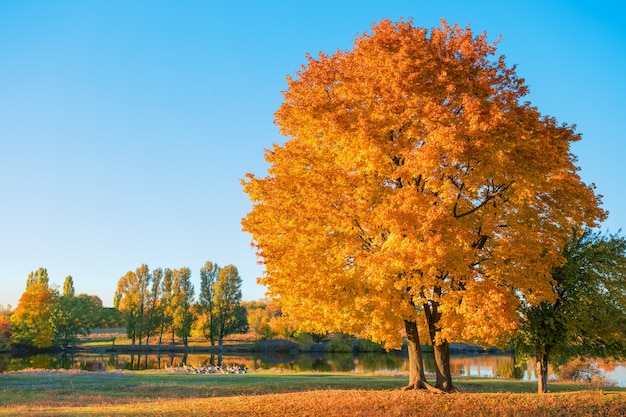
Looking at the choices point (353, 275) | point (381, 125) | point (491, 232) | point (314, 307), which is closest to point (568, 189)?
point (491, 232)

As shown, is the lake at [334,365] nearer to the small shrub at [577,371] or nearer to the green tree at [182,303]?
Result: the small shrub at [577,371]

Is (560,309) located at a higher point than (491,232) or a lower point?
lower

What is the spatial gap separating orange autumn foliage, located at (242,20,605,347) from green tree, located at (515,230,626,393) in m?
6.96

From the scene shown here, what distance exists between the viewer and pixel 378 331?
1617cm

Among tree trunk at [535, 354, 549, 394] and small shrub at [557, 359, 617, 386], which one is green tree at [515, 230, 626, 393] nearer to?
tree trunk at [535, 354, 549, 394]

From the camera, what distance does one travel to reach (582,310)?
76.5 feet

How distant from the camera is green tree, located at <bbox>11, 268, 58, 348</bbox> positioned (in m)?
75.9

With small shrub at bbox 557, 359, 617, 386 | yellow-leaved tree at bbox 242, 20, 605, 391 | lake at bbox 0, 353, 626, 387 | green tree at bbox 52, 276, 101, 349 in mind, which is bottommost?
lake at bbox 0, 353, 626, 387

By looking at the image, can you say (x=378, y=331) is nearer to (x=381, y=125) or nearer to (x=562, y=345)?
(x=381, y=125)

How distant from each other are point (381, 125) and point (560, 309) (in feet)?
46.1

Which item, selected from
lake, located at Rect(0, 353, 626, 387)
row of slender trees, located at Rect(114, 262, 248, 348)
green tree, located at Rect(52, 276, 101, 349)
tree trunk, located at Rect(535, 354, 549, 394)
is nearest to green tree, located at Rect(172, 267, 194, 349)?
row of slender trees, located at Rect(114, 262, 248, 348)

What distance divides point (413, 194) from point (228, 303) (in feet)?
248

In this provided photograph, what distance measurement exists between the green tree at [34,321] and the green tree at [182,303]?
18.9 metres

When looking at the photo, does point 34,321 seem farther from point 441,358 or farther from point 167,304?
point 441,358
